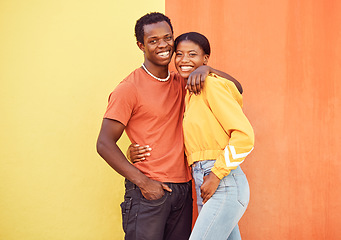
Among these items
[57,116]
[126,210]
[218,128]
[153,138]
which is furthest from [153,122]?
[57,116]

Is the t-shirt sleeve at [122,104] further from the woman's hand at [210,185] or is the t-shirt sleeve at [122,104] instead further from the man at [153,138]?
the woman's hand at [210,185]

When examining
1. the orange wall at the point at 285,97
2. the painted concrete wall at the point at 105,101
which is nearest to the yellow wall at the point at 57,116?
the painted concrete wall at the point at 105,101

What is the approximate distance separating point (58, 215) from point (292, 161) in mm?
1985

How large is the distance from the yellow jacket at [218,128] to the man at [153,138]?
0.39 feet

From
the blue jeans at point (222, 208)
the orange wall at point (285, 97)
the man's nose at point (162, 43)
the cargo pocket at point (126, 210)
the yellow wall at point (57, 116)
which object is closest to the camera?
the blue jeans at point (222, 208)

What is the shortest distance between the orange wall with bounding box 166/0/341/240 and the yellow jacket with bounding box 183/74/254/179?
0.92m

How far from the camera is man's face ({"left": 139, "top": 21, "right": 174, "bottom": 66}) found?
8.05ft

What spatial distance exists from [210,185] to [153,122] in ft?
2.00

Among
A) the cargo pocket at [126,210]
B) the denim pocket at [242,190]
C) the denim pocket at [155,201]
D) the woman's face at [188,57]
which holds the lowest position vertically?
the cargo pocket at [126,210]

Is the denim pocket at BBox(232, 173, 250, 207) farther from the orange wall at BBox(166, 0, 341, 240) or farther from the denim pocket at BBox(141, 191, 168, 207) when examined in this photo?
the orange wall at BBox(166, 0, 341, 240)

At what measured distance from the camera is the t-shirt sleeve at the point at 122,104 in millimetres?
2204

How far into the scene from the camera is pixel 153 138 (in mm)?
2334

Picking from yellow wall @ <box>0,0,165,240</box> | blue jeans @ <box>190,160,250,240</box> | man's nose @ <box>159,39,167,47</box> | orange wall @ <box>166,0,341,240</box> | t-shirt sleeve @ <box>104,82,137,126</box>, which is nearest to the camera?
blue jeans @ <box>190,160,250,240</box>

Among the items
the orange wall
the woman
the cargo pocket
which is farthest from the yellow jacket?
the orange wall
